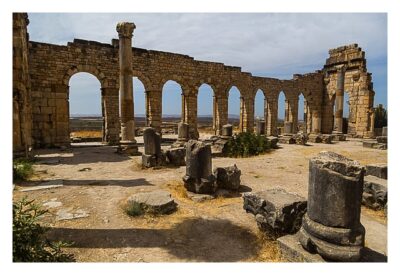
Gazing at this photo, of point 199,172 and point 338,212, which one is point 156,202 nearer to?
point 199,172

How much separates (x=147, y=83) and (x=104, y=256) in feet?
46.2

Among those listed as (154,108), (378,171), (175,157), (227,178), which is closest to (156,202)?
(227,178)

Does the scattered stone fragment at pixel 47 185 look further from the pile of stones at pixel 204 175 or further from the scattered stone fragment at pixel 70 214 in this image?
the pile of stones at pixel 204 175

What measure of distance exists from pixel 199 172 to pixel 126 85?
279 inches

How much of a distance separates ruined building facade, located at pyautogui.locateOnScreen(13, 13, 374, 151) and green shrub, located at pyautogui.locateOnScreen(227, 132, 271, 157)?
6501 mm

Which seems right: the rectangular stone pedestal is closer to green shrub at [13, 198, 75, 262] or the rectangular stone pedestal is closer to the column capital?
green shrub at [13, 198, 75, 262]

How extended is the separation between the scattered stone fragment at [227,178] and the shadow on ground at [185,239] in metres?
1.90

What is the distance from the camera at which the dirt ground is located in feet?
11.2

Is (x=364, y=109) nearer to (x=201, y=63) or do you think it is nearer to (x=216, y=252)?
(x=201, y=63)

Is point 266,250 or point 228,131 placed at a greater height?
point 228,131

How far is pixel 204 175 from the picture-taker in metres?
5.94

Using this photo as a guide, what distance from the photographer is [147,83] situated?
53.3 feet

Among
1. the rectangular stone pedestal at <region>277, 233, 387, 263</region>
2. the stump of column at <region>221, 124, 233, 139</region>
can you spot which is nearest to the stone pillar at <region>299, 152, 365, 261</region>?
the rectangular stone pedestal at <region>277, 233, 387, 263</region>

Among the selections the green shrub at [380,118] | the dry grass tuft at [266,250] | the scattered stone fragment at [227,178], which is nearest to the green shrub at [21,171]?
the scattered stone fragment at [227,178]
